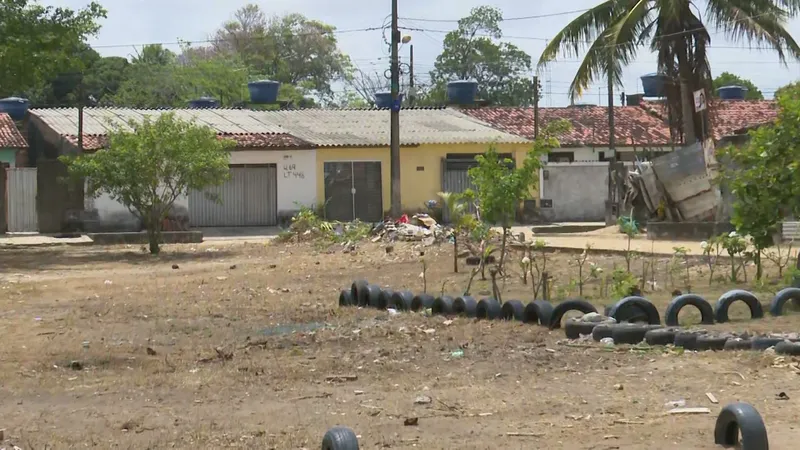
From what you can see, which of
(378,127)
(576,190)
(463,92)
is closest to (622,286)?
(576,190)

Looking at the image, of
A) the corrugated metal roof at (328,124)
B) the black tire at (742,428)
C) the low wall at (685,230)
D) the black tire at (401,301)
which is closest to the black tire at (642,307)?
the black tire at (401,301)

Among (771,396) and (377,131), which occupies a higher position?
(377,131)

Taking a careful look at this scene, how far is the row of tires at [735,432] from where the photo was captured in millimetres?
5982

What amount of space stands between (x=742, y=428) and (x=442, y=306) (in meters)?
6.91

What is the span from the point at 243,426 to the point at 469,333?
14.0 ft

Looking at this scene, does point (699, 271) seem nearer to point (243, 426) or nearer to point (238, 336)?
point (238, 336)

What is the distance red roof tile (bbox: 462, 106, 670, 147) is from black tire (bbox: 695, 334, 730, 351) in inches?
1294

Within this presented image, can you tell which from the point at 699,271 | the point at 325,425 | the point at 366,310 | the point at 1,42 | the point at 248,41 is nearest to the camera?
the point at 325,425

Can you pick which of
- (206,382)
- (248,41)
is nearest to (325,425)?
(206,382)

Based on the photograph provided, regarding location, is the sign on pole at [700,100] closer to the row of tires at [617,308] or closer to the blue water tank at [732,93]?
the row of tires at [617,308]

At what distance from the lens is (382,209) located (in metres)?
37.4

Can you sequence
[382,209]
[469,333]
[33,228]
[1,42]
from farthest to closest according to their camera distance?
[382,209], [33,228], [1,42], [469,333]

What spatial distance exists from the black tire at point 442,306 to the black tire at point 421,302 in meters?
0.12

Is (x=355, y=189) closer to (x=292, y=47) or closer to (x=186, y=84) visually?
(x=186, y=84)
